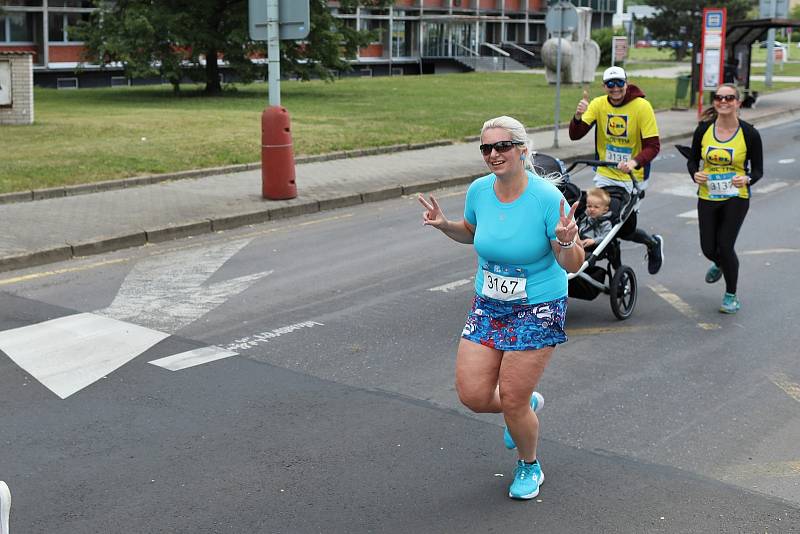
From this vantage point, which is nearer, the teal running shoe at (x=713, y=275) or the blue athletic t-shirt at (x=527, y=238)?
the blue athletic t-shirt at (x=527, y=238)

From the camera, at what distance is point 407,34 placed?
59.2 metres

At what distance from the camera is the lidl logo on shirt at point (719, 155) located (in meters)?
8.55

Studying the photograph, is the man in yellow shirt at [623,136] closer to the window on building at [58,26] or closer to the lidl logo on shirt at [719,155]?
the lidl logo on shirt at [719,155]

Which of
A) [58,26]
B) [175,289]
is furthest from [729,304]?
[58,26]

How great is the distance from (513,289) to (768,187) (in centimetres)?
1264

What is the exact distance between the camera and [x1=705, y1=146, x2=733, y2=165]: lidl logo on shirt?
8.55 meters

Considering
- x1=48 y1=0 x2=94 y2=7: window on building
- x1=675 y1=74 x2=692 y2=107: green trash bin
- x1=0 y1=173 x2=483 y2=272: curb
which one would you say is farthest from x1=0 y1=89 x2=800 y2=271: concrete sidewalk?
x1=48 y1=0 x2=94 y2=7: window on building

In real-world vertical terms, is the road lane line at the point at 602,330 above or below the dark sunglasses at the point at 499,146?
below

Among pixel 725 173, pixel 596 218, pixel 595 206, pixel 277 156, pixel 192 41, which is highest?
pixel 192 41

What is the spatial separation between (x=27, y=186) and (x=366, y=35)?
24.6 metres

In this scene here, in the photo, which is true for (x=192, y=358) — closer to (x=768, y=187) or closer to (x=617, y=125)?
(x=617, y=125)

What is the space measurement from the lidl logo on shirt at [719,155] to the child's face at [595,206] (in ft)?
3.17

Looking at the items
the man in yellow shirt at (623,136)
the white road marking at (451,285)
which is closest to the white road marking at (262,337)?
the white road marking at (451,285)

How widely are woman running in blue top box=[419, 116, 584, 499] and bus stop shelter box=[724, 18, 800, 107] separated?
28.1 m
